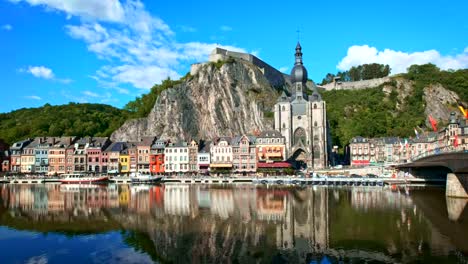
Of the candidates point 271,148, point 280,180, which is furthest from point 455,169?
point 271,148

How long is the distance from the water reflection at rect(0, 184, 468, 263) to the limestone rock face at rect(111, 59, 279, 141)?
45570mm

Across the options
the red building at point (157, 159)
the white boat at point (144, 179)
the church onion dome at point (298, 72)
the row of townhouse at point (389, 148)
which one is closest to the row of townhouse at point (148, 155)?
the red building at point (157, 159)

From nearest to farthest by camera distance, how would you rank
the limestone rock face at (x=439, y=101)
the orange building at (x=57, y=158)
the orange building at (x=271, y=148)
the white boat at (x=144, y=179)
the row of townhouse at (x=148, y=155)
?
1. the white boat at (x=144, y=179)
2. the row of townhouse at (x=148, y=155)
3. the orange building at (x=271, y=148)
4. the orange building at (x=57, y=158)
5. the limestone rock face at (x=439, y=101)

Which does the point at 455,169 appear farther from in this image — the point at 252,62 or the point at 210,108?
the point at 252,62

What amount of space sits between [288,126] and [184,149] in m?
23.1

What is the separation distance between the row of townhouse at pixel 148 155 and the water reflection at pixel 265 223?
30.5 m

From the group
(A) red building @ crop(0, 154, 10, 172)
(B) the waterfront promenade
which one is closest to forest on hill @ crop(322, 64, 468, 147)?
(B) the waterfront promenade

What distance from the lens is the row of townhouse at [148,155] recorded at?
79250 millimetres

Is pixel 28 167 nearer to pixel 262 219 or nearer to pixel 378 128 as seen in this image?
pixel 262 219

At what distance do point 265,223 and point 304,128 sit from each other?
58.5 metres

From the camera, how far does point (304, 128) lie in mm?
86562

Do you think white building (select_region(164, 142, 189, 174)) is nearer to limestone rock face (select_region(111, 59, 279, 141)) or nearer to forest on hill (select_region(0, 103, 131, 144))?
limestone rock face (select_region(111, 59, 279, 141))

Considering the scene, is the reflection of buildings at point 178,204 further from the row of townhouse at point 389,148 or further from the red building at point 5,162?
the red building at point 5,162

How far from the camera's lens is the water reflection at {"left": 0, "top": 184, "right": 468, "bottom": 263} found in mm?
21906
